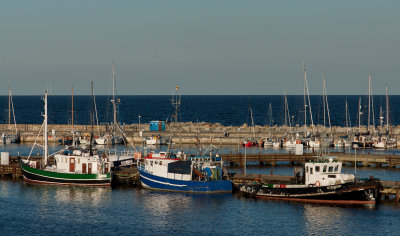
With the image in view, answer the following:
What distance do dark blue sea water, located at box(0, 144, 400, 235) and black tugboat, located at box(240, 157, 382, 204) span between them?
2.84ft

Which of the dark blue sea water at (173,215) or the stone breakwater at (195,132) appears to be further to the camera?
the stone breakwater at (195,132)

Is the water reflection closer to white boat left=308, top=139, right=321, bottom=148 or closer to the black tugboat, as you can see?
the black tugboat

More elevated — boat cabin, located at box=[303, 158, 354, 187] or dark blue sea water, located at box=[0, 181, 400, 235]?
boat cabin, located at box=[303, 158, 354, 187]

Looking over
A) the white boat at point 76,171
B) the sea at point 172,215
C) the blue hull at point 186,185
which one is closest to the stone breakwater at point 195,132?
the white boat at point 76,171

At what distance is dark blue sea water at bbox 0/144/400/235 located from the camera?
48.3 meters

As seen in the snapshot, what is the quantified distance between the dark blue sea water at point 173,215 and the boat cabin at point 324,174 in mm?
2313

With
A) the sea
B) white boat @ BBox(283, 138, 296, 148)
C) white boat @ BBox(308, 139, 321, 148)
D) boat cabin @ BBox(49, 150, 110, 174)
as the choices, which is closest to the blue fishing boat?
the sea

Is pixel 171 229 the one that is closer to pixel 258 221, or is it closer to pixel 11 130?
pixel 258 221

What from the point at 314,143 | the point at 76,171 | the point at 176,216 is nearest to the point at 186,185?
the point at 176,216

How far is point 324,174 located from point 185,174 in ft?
44.1

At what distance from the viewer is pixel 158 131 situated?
4801 inches

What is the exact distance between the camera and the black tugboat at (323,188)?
180 ft

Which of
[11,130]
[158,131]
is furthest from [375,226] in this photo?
[11,130]

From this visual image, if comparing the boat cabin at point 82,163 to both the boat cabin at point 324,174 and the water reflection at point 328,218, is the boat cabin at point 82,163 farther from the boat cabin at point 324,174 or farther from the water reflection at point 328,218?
the water reflection at point 328,218
